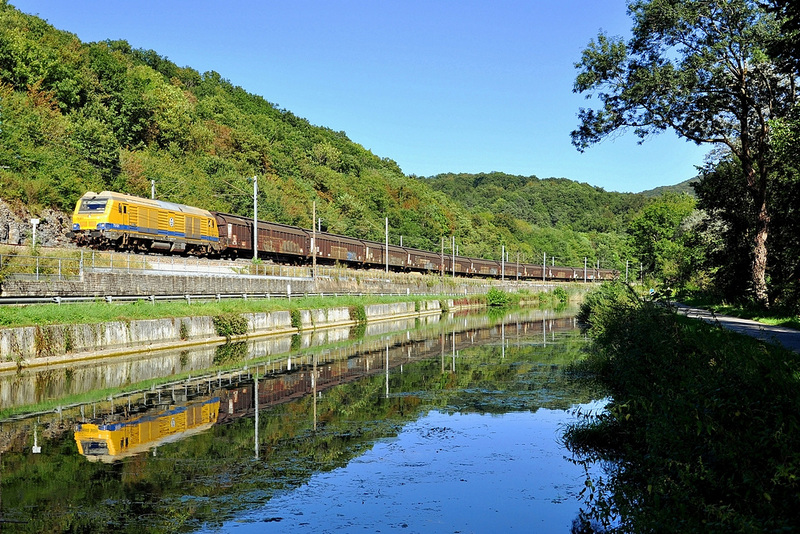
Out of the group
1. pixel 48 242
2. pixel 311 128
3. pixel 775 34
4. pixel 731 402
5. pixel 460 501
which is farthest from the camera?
pixel 311 128

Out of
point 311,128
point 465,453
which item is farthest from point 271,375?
point 311,128

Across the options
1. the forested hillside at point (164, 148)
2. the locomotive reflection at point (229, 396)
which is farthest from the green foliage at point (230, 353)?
the forested hillside at point (164, 148)

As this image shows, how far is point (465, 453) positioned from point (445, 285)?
189 ft

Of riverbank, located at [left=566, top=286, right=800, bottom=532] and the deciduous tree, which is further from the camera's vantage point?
the deciduous tree

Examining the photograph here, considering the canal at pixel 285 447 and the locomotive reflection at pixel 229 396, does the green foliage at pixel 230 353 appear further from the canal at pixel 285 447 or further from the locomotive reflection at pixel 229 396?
the locomotive reflection at pixel 229 396

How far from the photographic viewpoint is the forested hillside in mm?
49528

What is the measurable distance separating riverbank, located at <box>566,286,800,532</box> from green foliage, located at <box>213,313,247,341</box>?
2003cm

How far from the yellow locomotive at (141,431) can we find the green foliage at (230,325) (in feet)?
42.4

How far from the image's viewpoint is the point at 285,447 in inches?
485

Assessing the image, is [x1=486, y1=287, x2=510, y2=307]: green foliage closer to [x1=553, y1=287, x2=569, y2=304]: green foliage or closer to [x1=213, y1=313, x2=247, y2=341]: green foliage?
[x1=553, y1=287, x2=569, y2=304]: green foliage

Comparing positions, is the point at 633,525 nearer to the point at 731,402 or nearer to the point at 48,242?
the point at 731,402

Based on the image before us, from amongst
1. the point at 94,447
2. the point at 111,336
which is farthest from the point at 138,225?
the point at 94,447

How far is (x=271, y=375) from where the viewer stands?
2091 centimetres

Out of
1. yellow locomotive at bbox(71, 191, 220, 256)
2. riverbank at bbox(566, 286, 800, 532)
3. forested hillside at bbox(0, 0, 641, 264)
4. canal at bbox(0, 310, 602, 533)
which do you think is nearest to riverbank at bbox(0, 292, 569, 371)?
canal at bbox(0, 310, 602, 533)
